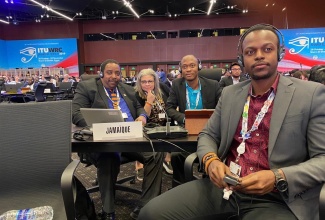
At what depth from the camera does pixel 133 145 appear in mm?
1634

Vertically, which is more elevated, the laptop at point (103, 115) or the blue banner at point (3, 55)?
the blue banner at point (3, 55)

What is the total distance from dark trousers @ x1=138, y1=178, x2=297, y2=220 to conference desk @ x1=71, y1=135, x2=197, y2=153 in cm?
28

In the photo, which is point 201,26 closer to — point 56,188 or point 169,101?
point 169,101

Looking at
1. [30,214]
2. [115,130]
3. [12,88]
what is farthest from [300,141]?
[12,88]

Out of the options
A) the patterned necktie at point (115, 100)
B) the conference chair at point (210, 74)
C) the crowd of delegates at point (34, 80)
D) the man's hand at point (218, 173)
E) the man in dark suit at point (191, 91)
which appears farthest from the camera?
the crowd of delegates at point (34, 80)

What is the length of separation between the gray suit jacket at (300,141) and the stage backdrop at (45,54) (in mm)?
15368

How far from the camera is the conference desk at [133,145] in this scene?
1.62 metres

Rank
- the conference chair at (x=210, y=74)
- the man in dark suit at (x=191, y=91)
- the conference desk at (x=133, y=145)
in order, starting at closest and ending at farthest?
the conference desk at (x=133, y=145)
the man in dark suit at (x=191, y=91)
the conference chair at (x=210, y=74)

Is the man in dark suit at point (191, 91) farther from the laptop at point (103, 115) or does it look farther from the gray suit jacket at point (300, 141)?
the gray suit jacket at point (300, 141)

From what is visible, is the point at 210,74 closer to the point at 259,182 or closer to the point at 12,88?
the point at 259,182

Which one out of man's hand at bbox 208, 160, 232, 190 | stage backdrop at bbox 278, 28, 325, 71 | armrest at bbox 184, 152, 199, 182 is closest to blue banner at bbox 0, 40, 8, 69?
stage backdrop at bbox 278, 28, 325, 71

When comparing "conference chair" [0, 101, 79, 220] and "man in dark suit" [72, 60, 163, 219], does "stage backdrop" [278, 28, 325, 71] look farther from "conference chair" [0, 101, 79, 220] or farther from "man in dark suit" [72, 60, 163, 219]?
"conference chair" [0, 101, 79, 220]

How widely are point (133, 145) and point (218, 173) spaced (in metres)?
0.58

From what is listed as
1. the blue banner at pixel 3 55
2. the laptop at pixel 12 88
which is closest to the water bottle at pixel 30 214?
the laptop at pixel 12 88
